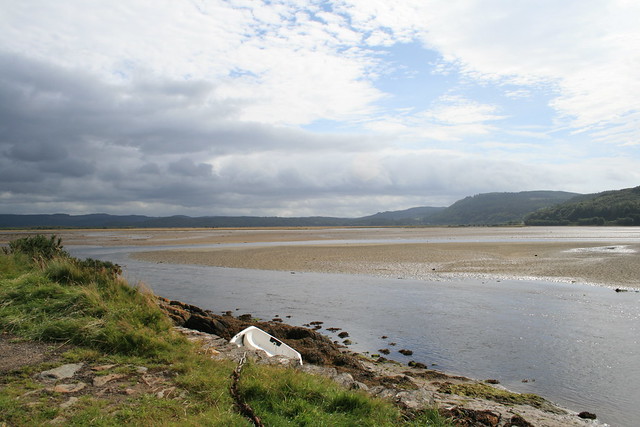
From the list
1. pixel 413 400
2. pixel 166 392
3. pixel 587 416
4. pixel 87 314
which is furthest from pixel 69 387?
pixel 587 416

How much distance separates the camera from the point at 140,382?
18.5 ft

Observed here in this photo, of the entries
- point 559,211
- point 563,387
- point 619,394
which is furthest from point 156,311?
point 559,211

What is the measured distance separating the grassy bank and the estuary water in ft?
14.8

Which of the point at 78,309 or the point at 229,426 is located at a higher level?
the point at 78,309

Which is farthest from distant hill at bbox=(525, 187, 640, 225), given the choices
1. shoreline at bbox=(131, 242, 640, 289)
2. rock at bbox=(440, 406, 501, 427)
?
rock at bbox=(440, 406, 501, 427)

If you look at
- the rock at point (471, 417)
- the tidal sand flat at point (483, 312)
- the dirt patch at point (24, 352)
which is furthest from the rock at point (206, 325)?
the rock at point (471, 417)

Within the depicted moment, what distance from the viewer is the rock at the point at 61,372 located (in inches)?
222

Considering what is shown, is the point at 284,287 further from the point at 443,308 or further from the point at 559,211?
the point at 559,211

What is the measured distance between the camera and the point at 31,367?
588 cm

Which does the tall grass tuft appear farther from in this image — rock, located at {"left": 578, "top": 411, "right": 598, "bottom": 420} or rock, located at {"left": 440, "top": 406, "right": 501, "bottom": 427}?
rock, located at {"left": 578, "top": 411, "right": 598, "bottom": 420}

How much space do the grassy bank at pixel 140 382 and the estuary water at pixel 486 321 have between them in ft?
14.8

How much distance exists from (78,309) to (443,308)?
11.2m

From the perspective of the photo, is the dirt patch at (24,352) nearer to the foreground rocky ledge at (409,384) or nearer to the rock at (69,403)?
the rock at (69,403)

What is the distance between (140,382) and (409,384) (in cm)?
461
